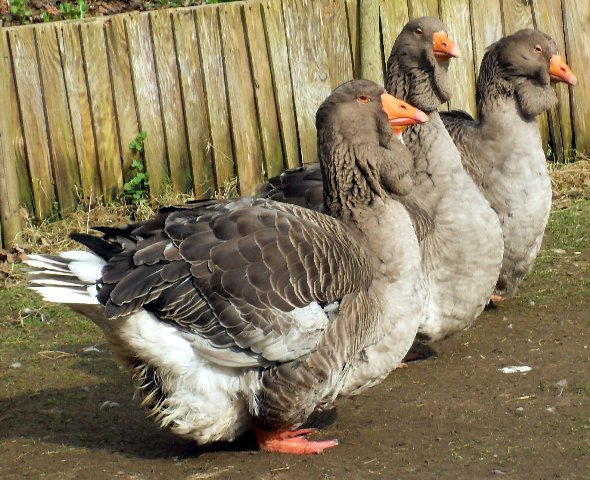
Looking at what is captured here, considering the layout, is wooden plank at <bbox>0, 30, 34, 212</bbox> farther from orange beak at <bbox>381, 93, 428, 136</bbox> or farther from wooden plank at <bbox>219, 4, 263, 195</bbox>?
orange beak at <bbox>381, 93, 428, 136</bbox>

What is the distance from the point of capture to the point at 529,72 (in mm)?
7547

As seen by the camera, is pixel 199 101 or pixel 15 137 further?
pixel 199 101

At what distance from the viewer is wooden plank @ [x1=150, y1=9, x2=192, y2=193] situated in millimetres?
9344

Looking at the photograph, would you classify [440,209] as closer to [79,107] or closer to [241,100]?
[241,100]

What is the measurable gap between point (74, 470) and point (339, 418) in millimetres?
1568

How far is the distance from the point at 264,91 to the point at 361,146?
4165mm

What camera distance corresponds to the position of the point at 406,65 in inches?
282

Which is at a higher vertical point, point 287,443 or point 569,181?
point 569,181

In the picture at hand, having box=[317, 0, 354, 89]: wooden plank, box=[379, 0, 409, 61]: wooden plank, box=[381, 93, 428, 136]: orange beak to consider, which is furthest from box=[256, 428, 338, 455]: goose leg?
box=[379, 0, 409, 61]: wooden plank

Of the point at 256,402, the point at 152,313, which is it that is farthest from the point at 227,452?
the point at 152,313

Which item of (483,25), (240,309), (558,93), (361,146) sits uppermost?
(483,25)

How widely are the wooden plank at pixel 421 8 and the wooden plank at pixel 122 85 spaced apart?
2.73 m

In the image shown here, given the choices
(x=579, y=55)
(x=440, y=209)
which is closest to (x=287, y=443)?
(x=440, y=209)

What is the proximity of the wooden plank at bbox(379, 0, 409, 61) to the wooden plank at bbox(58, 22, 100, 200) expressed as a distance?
9.14ft
